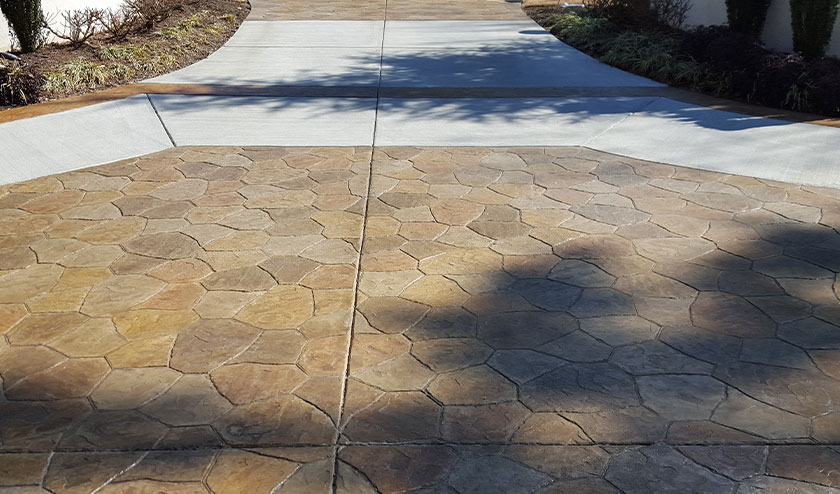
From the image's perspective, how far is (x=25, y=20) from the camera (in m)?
9.02

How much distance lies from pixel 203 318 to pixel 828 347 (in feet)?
10.3

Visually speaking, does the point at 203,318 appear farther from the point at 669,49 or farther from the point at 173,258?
the point at 669,49

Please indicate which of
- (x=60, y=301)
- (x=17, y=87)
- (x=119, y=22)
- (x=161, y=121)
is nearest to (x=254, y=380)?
(x=60, y=301)

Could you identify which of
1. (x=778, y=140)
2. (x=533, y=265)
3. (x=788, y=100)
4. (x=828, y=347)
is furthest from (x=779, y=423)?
(x=788, y=100)

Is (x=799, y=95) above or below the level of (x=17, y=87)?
above

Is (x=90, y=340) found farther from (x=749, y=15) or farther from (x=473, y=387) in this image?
(x=749, y=15)

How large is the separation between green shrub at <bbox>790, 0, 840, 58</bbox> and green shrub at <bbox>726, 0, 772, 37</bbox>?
68 centimetres

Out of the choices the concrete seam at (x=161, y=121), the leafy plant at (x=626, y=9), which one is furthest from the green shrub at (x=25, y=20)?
the leafy plant at (x=626, y=9)

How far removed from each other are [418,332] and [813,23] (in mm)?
7061

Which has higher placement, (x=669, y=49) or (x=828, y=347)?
(x=669, y=49)

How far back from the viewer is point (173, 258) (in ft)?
15.7

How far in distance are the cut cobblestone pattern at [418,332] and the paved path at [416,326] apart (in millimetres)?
14

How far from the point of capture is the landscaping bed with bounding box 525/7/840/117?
792 centimetres

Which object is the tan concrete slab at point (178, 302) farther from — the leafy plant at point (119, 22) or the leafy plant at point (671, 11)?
the leafy plant at point (671, 11)
